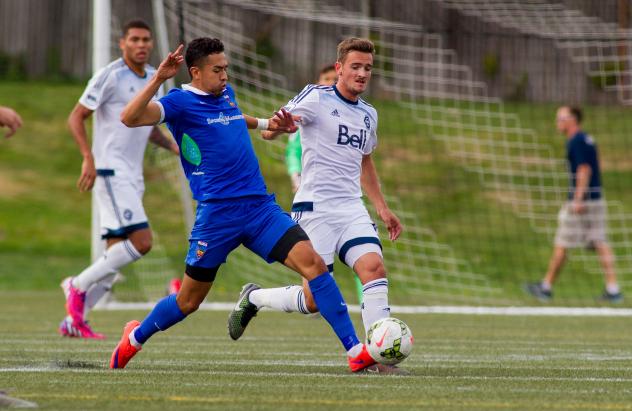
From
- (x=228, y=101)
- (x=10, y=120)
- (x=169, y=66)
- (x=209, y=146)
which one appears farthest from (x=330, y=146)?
(x=10, y=120)

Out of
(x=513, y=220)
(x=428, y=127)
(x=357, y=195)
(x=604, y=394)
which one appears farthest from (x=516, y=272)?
(x=604, y=394)

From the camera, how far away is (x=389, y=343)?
670 centimetres

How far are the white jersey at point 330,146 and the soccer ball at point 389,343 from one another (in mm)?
1172

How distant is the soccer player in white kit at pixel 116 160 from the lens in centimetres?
1005

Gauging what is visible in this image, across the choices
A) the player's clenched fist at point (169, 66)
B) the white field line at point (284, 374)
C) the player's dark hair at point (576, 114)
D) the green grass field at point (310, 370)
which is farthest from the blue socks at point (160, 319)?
the player's dark hair at point (576, 114)

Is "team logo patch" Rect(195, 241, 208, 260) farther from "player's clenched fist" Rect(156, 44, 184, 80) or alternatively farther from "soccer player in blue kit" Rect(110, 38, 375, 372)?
"player's clenched fist" Rect(156, 44, 184, 80)

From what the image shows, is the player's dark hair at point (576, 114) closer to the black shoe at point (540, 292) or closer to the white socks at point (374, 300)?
the black shoe at point (540, 292)

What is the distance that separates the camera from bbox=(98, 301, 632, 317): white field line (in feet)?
42.9

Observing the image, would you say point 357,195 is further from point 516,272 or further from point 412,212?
point 412,212

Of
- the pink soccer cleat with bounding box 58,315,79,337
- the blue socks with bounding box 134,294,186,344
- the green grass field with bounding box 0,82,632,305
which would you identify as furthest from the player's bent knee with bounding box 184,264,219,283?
the green grass field with bounding box 0,82,632,305

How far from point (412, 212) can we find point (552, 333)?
438 inches

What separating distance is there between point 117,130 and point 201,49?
321 cm

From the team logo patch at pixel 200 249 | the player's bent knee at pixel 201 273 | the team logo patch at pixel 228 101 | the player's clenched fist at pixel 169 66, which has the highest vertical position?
the player's clenched fist at pixel 169 66

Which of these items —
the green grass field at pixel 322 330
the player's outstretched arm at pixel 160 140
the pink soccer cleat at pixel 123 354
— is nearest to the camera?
the green grass field at pixel 322 330
